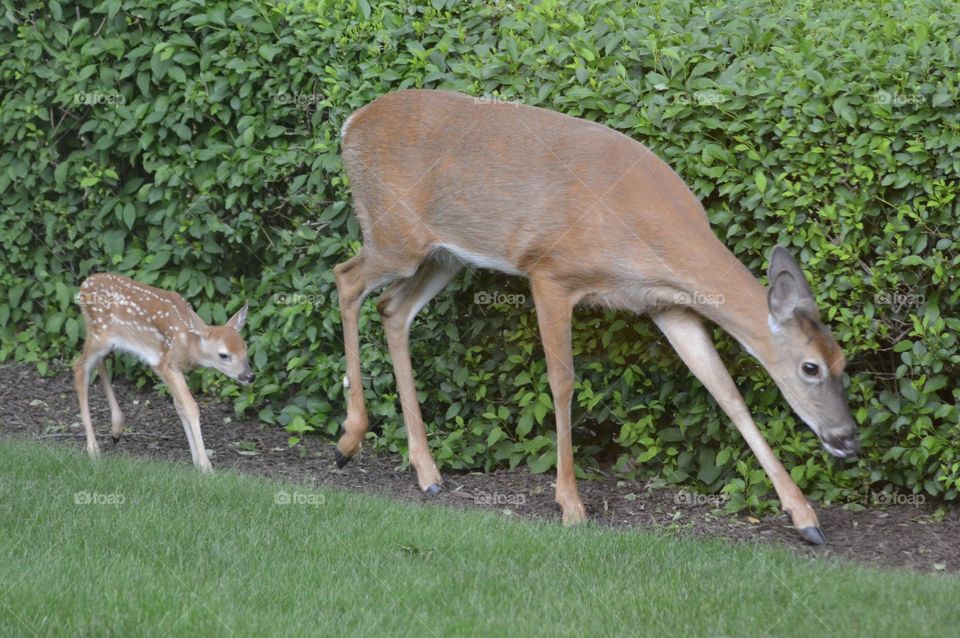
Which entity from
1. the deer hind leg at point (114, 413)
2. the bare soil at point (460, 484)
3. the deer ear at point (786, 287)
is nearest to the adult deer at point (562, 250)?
the deer ear at point (786, 287)

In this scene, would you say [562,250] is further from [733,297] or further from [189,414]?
[189,414]

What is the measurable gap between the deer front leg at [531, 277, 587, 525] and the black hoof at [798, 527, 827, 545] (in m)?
1.10

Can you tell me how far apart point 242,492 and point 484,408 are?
188 centimetres

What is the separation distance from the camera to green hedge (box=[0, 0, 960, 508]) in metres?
6.59

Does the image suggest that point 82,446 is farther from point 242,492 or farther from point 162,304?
point 242,492

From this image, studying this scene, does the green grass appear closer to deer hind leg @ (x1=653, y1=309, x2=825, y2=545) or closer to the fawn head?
deer hind leg @ (x1=653, y1=309, x2=825, y2=545)

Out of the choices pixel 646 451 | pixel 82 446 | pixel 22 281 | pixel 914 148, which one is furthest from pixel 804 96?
pixel 22 281

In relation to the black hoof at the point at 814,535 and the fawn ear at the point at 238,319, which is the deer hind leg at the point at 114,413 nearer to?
the fawn ear at the point at 238,319

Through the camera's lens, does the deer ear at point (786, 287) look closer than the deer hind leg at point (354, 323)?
Yes

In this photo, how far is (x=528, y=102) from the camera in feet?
24.8

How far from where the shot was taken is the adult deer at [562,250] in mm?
6418

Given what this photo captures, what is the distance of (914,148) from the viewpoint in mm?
6328

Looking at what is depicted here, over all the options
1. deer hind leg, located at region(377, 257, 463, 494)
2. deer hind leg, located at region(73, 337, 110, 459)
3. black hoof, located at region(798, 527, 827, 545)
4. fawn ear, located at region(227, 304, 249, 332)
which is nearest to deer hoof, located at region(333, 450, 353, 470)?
deer hind leg, located at region(377, 257, 463, 494)

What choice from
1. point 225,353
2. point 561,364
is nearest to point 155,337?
point 225,353
